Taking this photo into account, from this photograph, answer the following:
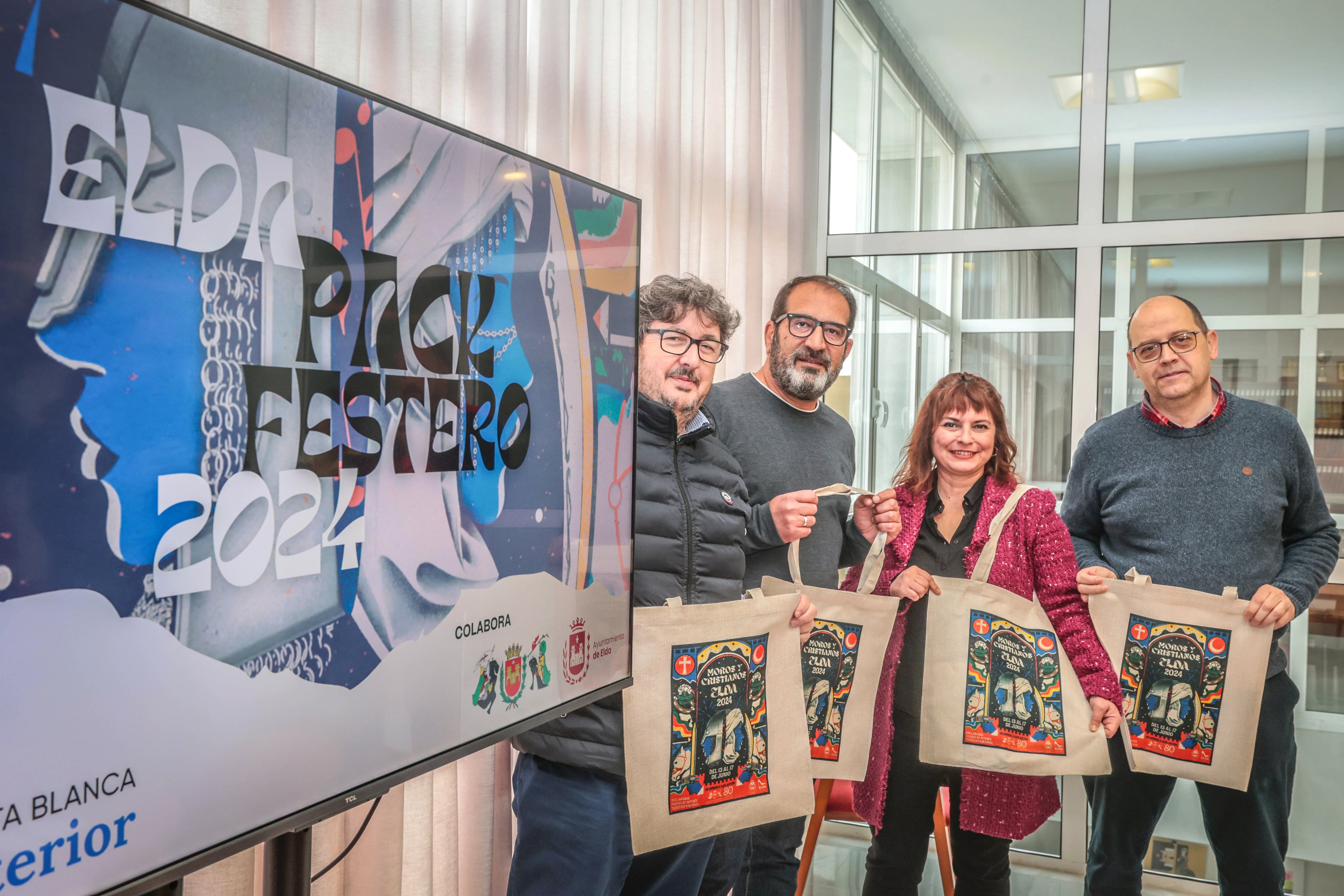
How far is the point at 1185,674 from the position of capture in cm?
188

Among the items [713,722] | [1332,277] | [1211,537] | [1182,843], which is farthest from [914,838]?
[1332,277]

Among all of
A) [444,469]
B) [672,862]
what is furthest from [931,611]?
[444,469]

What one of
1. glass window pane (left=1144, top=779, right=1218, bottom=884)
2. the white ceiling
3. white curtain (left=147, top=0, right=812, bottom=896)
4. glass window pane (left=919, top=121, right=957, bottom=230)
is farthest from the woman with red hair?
the white ceiling

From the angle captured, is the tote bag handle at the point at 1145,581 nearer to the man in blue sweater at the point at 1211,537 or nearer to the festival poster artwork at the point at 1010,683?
the man in blue sweater at the point at 1211,537

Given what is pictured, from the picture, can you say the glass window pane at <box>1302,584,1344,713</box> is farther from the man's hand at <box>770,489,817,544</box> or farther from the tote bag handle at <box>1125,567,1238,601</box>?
the man's hand at <box>770,489,817,544</box>

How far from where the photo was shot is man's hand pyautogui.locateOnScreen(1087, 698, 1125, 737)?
5.69 ft

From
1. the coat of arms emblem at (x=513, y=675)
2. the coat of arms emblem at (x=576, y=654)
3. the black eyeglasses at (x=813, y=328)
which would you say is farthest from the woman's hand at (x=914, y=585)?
the coat of arms emblem at (x=513, y=675)

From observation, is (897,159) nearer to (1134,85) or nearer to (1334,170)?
(1134,85)

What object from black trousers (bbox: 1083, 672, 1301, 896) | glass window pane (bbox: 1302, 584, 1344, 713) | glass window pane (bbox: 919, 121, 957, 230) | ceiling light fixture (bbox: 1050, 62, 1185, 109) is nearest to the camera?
black trousers (bbox: 1083, 672, 1301, 896)

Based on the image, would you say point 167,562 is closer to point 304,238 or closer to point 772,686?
point 304,238

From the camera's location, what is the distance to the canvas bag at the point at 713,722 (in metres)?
1.35

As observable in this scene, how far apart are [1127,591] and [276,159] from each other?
6.05 ft

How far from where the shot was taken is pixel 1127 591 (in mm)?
1881

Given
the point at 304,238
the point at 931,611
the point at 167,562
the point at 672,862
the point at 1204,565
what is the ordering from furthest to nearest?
the point at 1204,565, the point at 931,611, the point at 672,862, the point at 304,238, the point at 167,562
